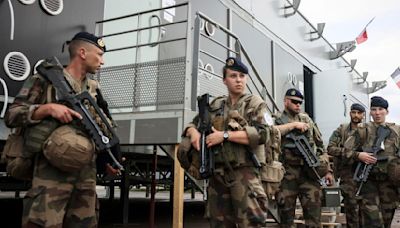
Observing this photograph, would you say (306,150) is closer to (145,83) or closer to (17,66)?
(145,83)

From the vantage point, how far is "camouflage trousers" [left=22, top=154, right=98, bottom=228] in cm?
255

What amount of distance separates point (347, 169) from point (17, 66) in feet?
13.6

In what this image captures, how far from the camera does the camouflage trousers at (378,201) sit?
491 centimetres

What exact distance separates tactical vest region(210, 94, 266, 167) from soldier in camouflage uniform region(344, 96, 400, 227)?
2439mm

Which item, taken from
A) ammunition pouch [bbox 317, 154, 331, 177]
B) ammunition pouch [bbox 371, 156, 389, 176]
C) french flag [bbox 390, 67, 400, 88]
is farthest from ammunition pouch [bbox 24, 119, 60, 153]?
french flag [bbox 390, 67, 400, 88]

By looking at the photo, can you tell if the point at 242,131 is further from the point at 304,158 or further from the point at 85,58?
the point at 304,158

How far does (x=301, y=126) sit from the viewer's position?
4637 mm

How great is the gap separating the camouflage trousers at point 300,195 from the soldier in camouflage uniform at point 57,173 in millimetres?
2425

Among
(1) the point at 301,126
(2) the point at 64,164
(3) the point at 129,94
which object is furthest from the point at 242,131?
(3) the point at 129,94

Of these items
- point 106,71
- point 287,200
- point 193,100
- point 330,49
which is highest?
point 330,49

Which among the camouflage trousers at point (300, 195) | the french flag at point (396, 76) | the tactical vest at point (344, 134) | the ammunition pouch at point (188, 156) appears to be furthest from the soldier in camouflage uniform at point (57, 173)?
the french flag at point (396, 76)

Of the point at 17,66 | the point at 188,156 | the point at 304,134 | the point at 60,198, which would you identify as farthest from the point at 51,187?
the point at 304,134

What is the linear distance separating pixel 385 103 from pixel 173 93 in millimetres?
2661

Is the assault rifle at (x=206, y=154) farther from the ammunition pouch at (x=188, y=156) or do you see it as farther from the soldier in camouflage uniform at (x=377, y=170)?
the soldier in camouflage uniform at (x=377, y=170)
